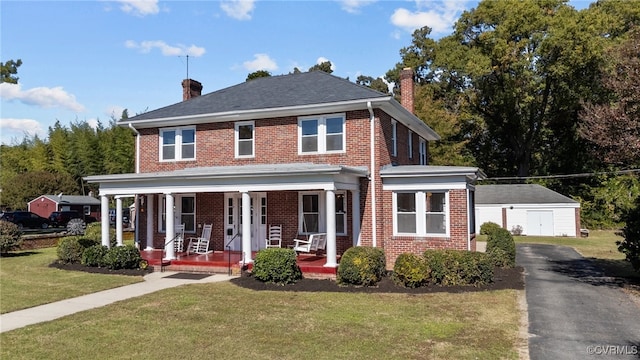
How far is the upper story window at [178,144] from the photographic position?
19062 mm

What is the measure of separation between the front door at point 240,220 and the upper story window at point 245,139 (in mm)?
1694

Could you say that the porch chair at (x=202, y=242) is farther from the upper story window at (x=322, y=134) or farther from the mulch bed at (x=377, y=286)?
the upper story window at (x=322, y=134)

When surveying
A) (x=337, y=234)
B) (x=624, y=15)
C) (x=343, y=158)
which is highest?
(x=624, y=15)

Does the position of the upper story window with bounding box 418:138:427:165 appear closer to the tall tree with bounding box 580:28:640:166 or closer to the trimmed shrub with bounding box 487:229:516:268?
the trimmed shrub with bounding box 487:229:516:268

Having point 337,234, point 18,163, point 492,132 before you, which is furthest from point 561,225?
point 18,163

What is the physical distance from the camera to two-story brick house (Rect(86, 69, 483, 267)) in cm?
1505

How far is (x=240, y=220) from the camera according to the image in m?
18.1

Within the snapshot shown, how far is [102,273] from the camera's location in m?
15.6

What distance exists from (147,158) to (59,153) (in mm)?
51370

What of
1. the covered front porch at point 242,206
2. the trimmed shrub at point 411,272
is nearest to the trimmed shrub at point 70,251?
the covered front porch at point 242,206

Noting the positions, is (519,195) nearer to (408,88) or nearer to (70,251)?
(408,88)

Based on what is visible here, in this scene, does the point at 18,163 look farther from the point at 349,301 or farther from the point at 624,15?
the point at 624,15

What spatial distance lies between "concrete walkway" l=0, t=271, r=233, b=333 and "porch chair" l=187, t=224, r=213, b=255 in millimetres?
2355

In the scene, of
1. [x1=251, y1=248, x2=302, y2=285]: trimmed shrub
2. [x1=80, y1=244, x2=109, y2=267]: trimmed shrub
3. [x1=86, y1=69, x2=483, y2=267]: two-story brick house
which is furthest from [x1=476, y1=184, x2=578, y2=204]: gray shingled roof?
[x1=80, y1=244, x2=109, y2=267]: trimmed shrub
